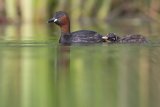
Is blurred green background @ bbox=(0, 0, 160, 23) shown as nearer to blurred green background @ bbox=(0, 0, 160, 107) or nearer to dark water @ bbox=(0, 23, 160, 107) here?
blurred green background @ bbox=(0, 0, 160, 107)

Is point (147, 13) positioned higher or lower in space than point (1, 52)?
higher

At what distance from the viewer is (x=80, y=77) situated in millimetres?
8156

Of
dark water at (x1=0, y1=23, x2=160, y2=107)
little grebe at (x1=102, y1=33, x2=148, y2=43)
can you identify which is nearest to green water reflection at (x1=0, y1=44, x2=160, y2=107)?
dark water at (x1=0, y1=23, x2=160, y2=107)

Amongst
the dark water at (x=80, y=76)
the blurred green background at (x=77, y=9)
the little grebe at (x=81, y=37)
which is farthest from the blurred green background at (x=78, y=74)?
the blurred green background at (x=77, y=9)

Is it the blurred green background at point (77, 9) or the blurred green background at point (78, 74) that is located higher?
the blurred green background at point (77, 9)

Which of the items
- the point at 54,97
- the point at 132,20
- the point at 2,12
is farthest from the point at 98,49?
the point at 132,20

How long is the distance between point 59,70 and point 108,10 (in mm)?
12644

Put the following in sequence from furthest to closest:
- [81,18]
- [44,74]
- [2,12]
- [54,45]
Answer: [81,18] → [2,12] → [54,45] → [44,74]

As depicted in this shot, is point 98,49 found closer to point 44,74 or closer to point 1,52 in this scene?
point 1,52

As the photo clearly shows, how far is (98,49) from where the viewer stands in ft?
38.2

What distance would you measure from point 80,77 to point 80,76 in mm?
86

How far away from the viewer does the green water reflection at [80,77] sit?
22.3 feet

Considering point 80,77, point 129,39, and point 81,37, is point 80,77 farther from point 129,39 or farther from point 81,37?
point 81,37

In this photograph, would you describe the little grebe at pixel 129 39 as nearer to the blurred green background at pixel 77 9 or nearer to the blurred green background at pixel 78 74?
the blurred green background at pixel 78 74
